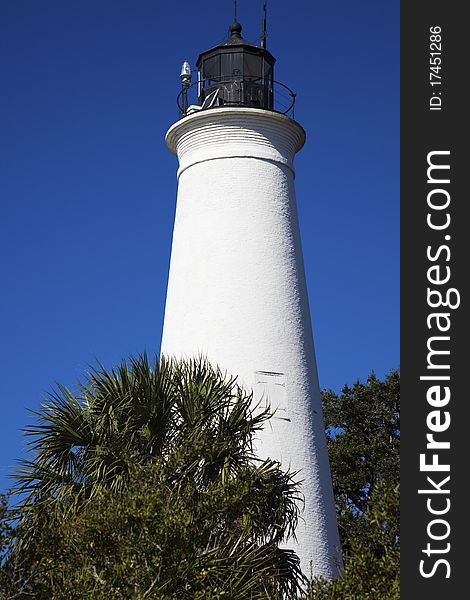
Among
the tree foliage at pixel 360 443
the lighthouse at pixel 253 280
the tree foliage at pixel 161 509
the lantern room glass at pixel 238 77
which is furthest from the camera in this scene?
the tree foliage at pixel 360 443

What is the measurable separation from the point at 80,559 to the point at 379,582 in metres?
3.49

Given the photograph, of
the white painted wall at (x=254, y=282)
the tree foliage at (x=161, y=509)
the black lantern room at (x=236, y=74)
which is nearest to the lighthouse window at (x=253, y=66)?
the black lantern room at (x=236, y=74)

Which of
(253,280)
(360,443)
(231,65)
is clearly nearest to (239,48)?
(231,65)

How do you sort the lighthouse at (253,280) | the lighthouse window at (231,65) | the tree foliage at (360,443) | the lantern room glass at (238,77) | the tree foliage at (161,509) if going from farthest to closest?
1. the tree foliage at (360,443)
2. the lighthouse window at (231,65)
3. the lantern room glass at (238,77)
4. the lighthouse at (253,280)
5. the tree foliage at (161,509)

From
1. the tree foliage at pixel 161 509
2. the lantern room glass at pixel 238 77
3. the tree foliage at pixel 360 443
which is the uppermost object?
the lantern room glass at pixel 238 77

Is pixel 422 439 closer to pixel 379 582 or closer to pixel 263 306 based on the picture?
pixel 379 582

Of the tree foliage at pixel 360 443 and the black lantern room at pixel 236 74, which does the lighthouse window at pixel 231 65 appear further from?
the tree foliage at pixel 360 443

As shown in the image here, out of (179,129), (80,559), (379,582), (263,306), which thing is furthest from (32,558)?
(179,129)

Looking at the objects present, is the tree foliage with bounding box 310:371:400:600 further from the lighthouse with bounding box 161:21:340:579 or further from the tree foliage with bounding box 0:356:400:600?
the tree foliage with bounding box 0:356:400:600

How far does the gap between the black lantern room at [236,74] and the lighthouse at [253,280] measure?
9 centimetres

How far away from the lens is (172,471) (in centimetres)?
1322

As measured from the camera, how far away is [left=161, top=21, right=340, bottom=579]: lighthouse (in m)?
18.4

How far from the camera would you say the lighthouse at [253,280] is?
60.4ft

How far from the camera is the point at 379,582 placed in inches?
432
